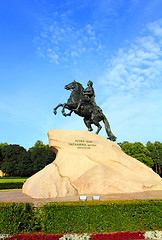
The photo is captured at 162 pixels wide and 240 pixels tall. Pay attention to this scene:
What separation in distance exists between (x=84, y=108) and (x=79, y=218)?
30.6ft

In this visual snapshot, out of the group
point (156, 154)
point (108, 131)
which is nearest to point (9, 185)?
point (108, 131)

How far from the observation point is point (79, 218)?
5.26 m

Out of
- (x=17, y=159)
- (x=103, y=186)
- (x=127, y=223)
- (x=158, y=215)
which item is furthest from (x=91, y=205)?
(x=17, y=159)

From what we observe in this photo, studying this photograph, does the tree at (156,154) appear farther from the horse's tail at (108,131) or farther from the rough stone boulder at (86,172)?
the rough stone boulder at (86,172)

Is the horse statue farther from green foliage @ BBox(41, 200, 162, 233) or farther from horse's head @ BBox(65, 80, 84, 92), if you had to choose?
green foliage @ BBox(41, 200, 162, 233)

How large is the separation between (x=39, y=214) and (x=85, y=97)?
31.9ft

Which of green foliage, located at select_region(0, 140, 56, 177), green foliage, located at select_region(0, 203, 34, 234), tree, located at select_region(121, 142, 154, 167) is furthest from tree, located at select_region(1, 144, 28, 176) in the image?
green foliage, located at select_region(0, 203, 34, 234)

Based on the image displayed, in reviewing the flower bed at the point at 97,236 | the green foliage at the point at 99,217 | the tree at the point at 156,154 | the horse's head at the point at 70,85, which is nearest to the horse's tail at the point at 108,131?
the horse's head at the point at 70,85

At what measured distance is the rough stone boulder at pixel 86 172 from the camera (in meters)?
9.94

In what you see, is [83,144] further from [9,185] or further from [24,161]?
[24,161]

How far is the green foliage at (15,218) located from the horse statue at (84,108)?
8540 millimetres

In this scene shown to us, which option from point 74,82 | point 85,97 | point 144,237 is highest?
point 74,82

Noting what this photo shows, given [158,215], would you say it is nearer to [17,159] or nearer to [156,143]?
[17,159]

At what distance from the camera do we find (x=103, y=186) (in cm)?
1033
